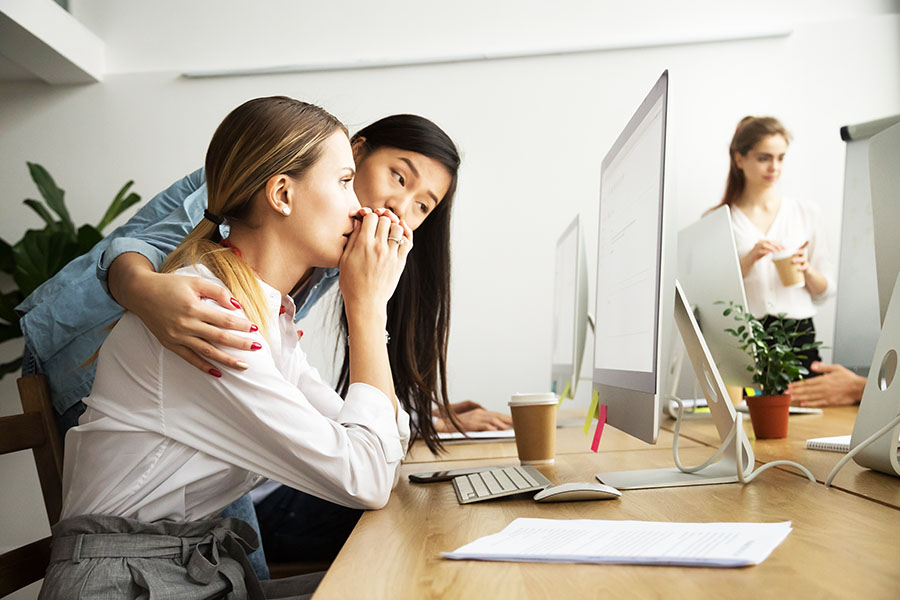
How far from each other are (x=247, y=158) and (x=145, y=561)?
560 mm

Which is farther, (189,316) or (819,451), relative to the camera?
(819,451)

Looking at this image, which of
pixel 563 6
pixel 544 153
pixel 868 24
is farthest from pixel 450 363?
pixel 868 24

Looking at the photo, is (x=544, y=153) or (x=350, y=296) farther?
(x=544, y=153)

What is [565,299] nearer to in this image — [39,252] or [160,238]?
[160,238]

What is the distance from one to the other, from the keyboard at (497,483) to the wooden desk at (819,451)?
36cm

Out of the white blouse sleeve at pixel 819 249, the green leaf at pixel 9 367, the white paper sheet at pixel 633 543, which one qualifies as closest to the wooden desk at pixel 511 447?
the white paper sheet at pixel 633 543

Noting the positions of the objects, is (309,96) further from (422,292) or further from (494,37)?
(422,292)

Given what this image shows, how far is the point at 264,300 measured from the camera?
1.00 m

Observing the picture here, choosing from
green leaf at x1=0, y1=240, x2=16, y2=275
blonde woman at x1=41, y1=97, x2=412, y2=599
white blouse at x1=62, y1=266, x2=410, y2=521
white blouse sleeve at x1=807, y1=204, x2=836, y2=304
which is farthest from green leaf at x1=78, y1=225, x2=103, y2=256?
white blouse sleeve at x1=807, y1=204, x2=836, y2=304

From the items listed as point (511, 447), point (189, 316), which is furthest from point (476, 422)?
point (189, 316)

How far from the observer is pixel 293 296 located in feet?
4.43

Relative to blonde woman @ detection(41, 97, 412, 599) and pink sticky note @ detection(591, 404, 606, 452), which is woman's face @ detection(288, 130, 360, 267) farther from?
pink sticky note @ detection(591, 404, 606, 452)

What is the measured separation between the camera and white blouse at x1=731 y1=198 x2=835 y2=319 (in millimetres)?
3184

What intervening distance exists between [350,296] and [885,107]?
3291 millimetres
